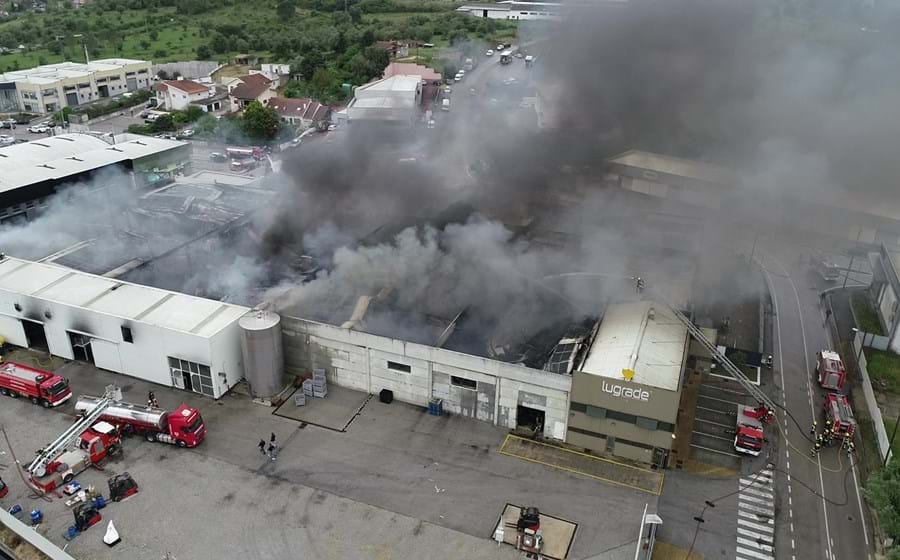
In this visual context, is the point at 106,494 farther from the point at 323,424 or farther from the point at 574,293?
the point at 574,293

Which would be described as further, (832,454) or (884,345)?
(884,345)

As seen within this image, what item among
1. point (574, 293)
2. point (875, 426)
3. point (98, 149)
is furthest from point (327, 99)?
point (875, 426)

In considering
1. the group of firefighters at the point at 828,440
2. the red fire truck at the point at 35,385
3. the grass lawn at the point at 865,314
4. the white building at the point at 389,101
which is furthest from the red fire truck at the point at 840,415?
the white building at the point at 389,101

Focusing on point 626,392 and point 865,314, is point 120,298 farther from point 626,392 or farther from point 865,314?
point 865,314

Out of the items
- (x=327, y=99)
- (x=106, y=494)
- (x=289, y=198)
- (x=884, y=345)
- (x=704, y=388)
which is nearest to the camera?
(x=106, y=494)

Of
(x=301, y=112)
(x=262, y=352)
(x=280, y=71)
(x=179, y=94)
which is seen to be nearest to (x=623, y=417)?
(x=262, y=352)

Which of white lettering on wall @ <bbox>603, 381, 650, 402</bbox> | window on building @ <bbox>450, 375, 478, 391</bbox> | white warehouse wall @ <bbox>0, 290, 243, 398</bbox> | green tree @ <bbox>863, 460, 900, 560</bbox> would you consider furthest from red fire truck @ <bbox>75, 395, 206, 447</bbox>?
green tree @ <bbox>863, 460, 900, 560</bbox>

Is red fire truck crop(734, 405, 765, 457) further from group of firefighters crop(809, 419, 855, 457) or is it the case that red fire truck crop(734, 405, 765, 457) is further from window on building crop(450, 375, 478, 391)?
window on building crop(450, 375, 478, 391)
